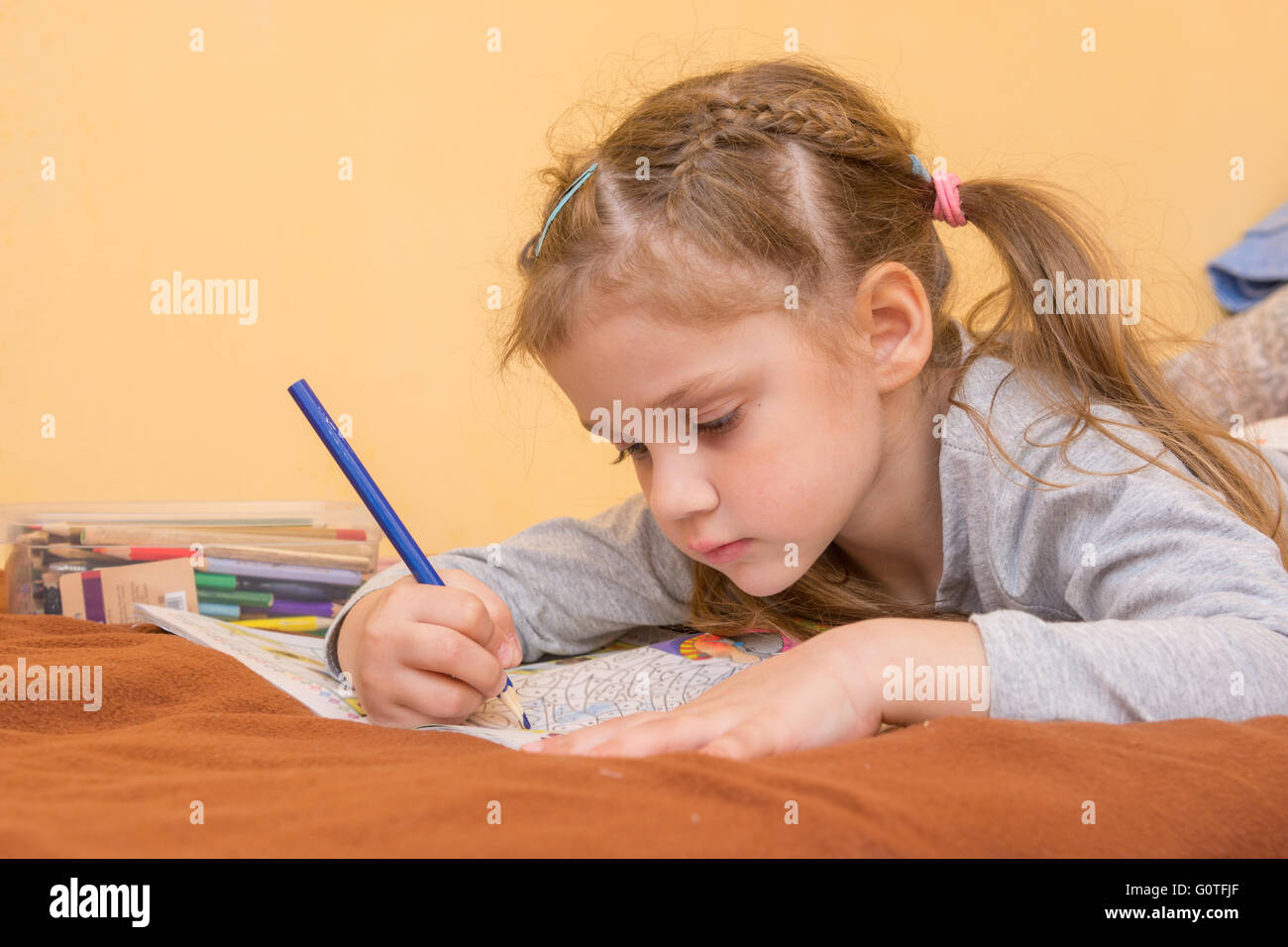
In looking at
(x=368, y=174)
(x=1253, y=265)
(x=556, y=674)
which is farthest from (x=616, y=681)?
(x=1253, y=265)

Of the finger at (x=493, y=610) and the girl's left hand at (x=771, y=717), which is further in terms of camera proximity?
the finger at (x=493, y=610)

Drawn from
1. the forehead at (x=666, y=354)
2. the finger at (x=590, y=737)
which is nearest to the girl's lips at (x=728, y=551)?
the forehead at (x=666, y=354)

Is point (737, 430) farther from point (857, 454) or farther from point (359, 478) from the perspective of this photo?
point (359, 478)

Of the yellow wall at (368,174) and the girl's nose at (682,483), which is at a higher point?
the yellow wall at (368,174)

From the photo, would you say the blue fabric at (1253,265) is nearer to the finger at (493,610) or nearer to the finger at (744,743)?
the finger at (493,610)

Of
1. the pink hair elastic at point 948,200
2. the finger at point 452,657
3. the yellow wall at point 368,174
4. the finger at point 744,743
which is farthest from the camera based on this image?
the yellow wall at point 368,174

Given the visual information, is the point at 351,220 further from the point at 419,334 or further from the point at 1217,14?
the point at 1217,14

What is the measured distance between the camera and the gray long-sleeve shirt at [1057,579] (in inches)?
22.3


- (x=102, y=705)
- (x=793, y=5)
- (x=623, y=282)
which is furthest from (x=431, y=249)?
(x=102, y=705)

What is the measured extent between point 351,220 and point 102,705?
1043mm

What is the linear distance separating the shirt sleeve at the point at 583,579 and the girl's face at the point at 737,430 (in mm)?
199

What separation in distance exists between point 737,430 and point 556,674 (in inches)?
10.9

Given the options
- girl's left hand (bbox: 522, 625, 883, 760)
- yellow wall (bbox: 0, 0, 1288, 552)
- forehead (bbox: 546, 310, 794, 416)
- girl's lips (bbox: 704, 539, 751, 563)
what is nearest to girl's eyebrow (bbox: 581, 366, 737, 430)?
forehead (bbox: 546, 310, 794, 416)
